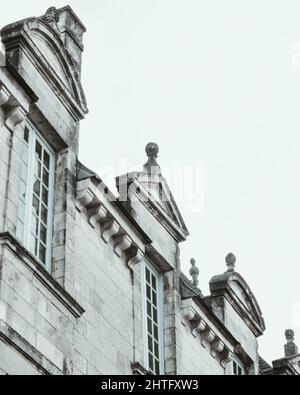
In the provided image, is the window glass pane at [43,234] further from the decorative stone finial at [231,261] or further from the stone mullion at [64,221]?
the decorative stone finial at [231,261]

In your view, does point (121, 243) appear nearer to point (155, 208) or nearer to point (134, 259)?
point (134, 259)

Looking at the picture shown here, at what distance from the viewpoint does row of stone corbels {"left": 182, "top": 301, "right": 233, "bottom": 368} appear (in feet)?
57.5

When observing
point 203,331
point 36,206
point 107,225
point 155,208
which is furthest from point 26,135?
point 203,331

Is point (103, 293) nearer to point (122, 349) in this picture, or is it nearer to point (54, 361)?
point (122, 349)

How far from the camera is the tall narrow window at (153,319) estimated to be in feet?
53.5

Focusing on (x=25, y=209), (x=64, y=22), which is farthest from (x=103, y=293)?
(x=64, y=22)

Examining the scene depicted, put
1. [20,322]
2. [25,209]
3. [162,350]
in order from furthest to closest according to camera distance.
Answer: [162,350] → [25,209] → [20,322]

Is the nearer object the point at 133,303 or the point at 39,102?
the point at 39,102

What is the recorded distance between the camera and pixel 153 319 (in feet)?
55.2

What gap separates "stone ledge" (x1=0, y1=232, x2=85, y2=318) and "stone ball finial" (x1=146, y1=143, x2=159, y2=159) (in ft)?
16.4

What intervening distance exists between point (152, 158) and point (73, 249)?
14.1 ft
